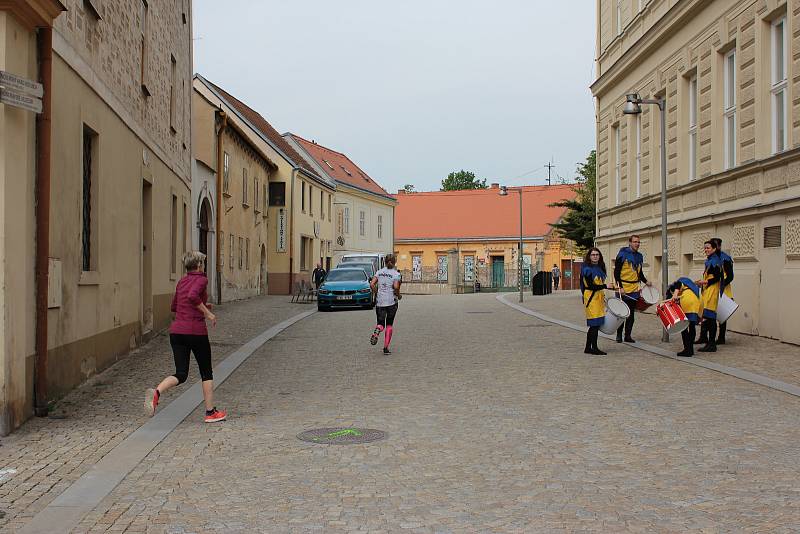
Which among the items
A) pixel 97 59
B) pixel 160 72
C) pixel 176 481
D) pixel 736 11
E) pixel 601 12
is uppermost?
pixel 601 12

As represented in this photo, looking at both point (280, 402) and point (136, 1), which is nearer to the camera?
point (280, 402)

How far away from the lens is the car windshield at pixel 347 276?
29.8 metres

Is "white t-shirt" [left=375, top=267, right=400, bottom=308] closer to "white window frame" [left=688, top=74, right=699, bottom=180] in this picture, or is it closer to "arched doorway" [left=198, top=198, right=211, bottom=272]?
"white window frame" [left=688, top=74, right=699, bottom=180]

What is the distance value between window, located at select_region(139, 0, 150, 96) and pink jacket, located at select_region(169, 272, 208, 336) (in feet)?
24.8

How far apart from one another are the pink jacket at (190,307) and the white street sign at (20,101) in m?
1.95

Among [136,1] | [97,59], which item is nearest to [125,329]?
[97,59]

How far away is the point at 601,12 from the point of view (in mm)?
28062

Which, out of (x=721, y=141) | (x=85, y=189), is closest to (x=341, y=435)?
(x=85, y=189)

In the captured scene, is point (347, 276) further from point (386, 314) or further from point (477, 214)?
point (477, 214)

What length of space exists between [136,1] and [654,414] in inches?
415

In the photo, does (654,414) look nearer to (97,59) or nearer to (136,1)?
(97,59)

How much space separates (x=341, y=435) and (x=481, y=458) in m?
1.38

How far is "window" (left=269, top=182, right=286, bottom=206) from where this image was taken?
43.7 metres

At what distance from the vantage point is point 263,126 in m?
49.0
